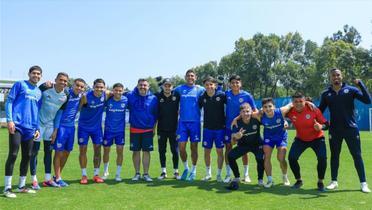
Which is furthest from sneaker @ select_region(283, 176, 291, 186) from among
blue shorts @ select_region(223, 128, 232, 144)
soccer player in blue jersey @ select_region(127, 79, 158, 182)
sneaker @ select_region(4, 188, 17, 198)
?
sneaker @ select_region(4, 188, 17, 198)

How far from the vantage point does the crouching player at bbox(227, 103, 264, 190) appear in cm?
846

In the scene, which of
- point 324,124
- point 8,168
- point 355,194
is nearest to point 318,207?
point 355,194

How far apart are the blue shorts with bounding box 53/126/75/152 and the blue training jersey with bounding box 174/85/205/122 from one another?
2.67 m

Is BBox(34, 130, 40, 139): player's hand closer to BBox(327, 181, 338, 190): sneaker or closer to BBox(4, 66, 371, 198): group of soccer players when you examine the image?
BBox(4, 66, 371, 198): group of soccer players

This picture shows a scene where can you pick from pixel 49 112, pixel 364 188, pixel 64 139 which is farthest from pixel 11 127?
pixel 364 188

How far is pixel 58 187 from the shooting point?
8203 millimetres

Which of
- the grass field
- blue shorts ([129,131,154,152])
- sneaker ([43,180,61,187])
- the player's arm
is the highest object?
the player's arm

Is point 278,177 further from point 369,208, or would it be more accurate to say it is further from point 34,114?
point 34,114

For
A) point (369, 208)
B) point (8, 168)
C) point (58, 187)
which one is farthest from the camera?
point (58, 187)

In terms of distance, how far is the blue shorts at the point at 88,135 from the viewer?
885 cm

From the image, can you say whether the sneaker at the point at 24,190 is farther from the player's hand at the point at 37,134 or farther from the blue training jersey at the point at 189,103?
the blue training jersey at the point at 189,103

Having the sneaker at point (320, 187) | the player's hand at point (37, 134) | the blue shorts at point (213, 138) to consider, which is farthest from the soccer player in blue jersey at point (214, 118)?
the player's hand at point (37, 134)

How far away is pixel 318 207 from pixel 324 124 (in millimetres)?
2341

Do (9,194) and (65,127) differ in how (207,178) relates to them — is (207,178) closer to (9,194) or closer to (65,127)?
A: (65,127)
